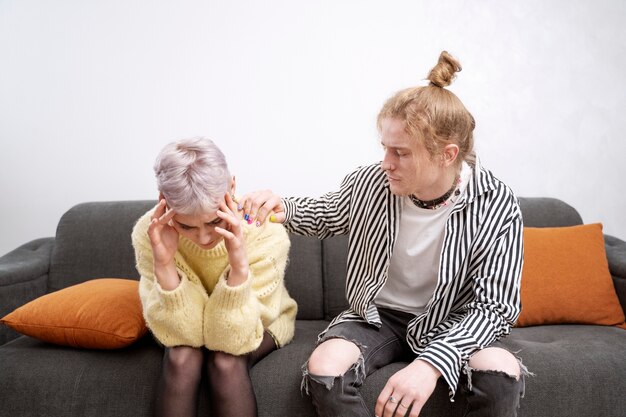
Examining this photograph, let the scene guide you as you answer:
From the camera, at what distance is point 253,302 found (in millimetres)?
1693

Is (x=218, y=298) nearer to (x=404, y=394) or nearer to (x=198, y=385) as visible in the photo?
(x=198, y=385)

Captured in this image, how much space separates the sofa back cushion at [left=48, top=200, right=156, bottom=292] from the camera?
7.70 feet

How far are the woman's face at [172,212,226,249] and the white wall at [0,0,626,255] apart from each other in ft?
3.47

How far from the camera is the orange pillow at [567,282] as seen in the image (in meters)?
2.15

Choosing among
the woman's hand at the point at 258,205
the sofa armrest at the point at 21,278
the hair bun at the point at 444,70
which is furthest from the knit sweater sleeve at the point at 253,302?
the sofa armrest at the point at 21,278

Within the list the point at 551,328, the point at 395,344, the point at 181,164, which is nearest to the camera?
the point at 181,164

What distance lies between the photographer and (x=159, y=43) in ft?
8.79

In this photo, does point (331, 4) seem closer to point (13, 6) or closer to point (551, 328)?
point (13, 6)

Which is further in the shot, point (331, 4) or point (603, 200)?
point (603, 200)

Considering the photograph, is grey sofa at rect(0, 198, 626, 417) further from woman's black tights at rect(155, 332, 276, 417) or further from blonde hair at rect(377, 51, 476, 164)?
blonde hair at rect(377, 51, 476, 164)

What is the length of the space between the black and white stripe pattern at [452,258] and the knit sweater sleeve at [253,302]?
9cm

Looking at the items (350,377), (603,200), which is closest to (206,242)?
(350,377)

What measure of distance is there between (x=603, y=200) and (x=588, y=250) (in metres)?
0.79

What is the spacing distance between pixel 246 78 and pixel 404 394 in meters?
1.70
